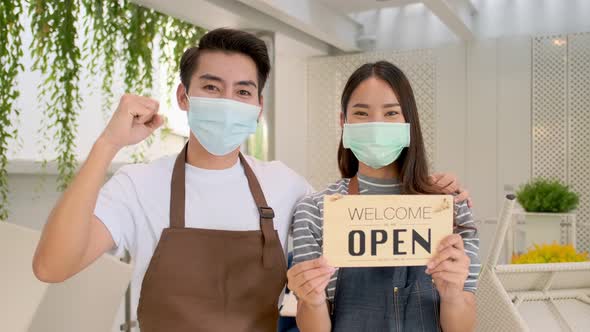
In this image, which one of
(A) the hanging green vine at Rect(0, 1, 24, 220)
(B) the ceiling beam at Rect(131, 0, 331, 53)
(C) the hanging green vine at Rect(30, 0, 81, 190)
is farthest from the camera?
(B) the ceiling beam at Rect(131, 0, 331, 53)

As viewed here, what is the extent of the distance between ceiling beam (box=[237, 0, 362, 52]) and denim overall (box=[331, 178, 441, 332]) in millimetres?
4273

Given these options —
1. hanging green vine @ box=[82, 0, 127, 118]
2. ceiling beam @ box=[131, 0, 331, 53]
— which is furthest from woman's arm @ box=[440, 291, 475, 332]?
ceiling beam @ box=[131, 0, 331, 53]

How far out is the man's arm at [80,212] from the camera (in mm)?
1322

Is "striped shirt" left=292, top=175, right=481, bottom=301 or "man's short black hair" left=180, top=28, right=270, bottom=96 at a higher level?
"man's short black hair" left=180, top=28, right=270, bottom=96

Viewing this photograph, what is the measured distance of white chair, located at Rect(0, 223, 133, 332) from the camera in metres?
1.81

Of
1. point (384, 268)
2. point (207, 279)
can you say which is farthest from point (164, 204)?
point (384, 268)

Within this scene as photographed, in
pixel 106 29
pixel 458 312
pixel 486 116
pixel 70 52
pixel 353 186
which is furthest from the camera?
pixel 486 116

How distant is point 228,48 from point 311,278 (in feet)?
2.60

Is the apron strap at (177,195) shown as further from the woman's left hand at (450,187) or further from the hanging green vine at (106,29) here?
the hanging green vine at (106,29)

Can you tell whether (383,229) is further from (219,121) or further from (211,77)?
(211,77)

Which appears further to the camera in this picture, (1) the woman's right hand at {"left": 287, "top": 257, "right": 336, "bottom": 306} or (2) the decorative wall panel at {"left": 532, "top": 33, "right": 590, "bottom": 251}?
(2) the decorative wall panel at {"left": 532, "top": 33, "right": 590, "bottom": 251}

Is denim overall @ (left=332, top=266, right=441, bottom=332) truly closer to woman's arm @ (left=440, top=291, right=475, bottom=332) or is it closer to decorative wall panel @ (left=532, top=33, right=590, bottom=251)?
woman's arm @ (left=440, top=291, right=475, bottom=332)

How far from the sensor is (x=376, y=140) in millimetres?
1591

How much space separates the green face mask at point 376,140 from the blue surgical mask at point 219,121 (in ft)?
1.08
